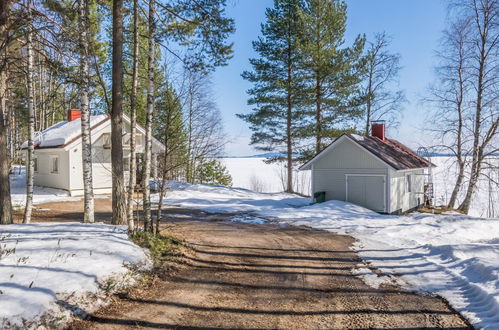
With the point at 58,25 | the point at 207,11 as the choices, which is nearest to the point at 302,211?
the point at 207,11

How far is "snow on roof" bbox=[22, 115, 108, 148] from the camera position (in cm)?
1886

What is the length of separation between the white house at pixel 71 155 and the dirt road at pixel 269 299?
12.8 metres

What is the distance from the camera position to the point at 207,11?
27.7 feet

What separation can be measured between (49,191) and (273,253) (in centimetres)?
1749

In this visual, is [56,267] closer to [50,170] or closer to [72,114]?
[50,170]

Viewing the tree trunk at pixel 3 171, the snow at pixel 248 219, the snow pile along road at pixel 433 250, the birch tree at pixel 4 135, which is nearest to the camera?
the snow pile along road at pixel 433 250

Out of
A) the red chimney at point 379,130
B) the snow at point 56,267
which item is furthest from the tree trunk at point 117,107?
the red chimney at point 379,130

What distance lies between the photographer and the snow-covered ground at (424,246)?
5250 millimetres

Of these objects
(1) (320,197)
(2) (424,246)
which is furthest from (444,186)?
(2) (424,246)

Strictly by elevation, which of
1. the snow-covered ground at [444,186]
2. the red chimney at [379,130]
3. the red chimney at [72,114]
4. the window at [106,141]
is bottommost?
the snow-covered ground at [444,186]

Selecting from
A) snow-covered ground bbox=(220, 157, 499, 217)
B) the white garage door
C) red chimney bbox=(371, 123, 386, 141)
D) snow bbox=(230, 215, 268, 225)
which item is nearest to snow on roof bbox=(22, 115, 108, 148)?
snow bbox=(230, 215, 268, 225)

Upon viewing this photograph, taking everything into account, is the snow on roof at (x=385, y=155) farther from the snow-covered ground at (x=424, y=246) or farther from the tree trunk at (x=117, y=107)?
the tree trunk at (x=117, y=107)

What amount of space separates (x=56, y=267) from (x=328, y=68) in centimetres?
2002

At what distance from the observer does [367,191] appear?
55.4ft
